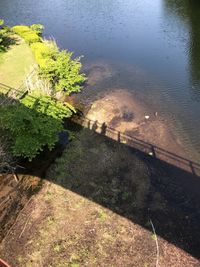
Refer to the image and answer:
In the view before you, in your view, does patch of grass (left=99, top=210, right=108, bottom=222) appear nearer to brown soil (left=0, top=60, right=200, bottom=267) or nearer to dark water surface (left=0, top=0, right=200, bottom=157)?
brown soil (left=0, top=60, right=200, bottom=267)

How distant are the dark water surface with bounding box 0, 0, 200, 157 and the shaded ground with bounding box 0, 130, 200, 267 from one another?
4.13 meters

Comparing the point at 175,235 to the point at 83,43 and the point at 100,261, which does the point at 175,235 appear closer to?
the point at 100,261

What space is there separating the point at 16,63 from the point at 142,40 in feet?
43.7

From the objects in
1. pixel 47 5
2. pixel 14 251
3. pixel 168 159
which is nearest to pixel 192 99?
pixel 168 159

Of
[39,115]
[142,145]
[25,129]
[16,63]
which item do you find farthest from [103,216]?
[16,63]

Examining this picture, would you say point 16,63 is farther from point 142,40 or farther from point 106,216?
point 106,216

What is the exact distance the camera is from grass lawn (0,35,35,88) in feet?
83.3

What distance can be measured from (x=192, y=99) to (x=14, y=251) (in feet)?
53.6

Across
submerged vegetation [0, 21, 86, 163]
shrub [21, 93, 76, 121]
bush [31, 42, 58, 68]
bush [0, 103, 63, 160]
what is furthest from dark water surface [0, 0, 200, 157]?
bush [0, 103, 63, 160]

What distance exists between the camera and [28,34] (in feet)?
107

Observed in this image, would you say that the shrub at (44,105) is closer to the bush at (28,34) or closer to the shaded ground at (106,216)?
the shaded ground at (106,216)

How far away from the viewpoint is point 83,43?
33.0 meters

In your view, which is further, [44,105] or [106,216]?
[44,105]

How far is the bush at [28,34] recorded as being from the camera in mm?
31314
